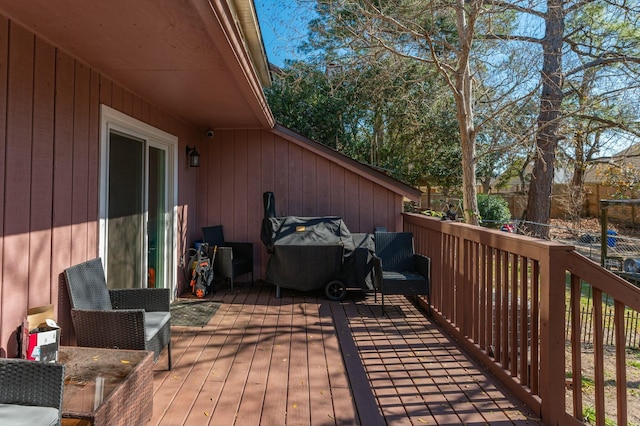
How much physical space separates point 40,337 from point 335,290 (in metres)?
3.29

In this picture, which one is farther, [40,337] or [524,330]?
[524,330]

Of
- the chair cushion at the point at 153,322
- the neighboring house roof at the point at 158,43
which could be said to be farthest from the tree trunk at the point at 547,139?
the chair cushion at the point at 153,322

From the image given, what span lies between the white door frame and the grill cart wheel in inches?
76.1

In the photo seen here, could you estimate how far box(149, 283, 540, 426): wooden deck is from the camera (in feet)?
7.28

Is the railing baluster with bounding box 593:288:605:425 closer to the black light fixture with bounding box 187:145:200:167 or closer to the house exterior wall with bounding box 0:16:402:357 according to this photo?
the house exterior wall with bounding box 0:16:402:357

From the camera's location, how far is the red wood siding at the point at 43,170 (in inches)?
81.8

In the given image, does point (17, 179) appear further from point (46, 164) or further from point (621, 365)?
point (621, 365)

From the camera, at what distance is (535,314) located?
7.72 ft

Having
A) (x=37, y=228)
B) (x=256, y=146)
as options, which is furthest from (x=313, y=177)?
(x=37, y=228)

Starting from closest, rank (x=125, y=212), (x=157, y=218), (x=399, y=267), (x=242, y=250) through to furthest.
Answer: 1. (x=125, y=212)
2. (x=157, y=218)
3. (x=399, y=267)
4. (x=242, y=250)

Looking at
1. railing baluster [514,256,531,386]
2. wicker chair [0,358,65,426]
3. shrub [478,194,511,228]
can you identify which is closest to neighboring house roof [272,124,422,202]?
railing baluster [514,256,531,386]

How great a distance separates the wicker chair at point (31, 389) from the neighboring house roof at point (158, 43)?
5.63 feet

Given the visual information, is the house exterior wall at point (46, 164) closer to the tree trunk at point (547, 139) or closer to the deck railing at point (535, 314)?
the deck railing at point (535, 314)

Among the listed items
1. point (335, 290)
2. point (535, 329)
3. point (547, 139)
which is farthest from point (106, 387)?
point (547, 139)
